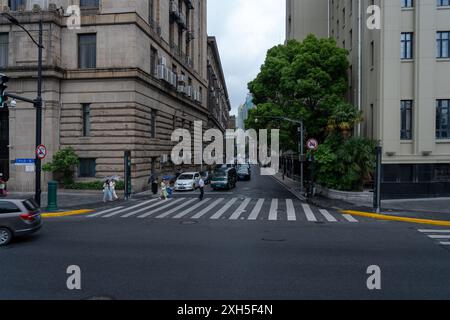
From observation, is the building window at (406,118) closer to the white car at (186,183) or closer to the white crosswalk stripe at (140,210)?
the white crosswalk stripe at (140,210)

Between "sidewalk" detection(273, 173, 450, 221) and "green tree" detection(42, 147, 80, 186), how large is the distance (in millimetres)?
18892

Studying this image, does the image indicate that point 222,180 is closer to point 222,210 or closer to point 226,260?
point 222,210

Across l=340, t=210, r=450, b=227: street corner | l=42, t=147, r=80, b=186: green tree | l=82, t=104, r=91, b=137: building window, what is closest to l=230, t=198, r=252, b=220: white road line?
l=340, t=210, r=450, b=227: street corner

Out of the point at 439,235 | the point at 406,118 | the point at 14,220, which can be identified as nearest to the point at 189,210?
the point at 14,220

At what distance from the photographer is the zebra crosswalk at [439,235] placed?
476 inches

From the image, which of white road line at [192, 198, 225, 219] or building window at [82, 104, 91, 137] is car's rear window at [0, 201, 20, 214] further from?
building window at [82, 104, 91, 137]

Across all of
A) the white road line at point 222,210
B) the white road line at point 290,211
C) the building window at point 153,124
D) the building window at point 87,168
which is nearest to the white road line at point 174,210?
the white road line at point 222,210

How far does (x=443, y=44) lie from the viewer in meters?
23.0

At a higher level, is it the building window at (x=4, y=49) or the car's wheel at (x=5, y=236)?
the building window at (x=4, y=49)

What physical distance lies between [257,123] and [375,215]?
14760 millimetres

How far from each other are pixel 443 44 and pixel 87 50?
27.6m

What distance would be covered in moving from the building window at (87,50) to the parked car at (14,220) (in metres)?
20.8
